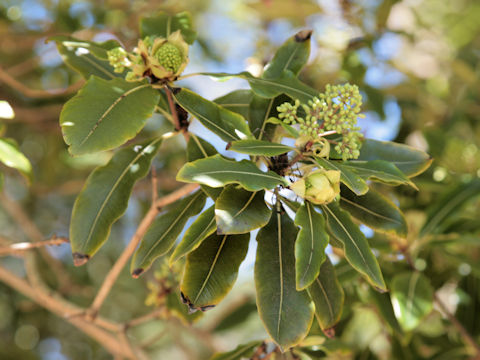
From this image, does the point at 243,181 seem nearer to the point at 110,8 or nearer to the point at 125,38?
the point at 125,38

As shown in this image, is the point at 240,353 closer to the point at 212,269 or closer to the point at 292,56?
the point at 212,269

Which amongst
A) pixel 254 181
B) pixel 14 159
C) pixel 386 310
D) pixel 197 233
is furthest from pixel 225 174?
pixel 386 310

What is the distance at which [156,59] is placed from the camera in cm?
121

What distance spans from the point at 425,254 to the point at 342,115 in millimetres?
1330

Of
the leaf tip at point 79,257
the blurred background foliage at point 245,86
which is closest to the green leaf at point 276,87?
the leaf tip at point 79,257

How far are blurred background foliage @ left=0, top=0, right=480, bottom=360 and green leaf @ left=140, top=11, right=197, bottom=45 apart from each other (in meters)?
0.67

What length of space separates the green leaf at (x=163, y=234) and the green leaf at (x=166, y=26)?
0.48 m

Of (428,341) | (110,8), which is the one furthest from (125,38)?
(428,341)

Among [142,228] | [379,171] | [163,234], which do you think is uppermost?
[379,171]

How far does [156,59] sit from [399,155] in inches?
27.3

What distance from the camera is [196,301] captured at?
1111 millimetres

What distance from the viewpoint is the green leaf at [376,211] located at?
1.29 metres

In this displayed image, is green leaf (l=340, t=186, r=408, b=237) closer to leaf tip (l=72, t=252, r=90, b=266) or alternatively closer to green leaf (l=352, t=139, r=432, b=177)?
green leaf (l=352, t=139, r=432, b=177)

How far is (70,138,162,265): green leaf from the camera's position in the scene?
1167 mm
